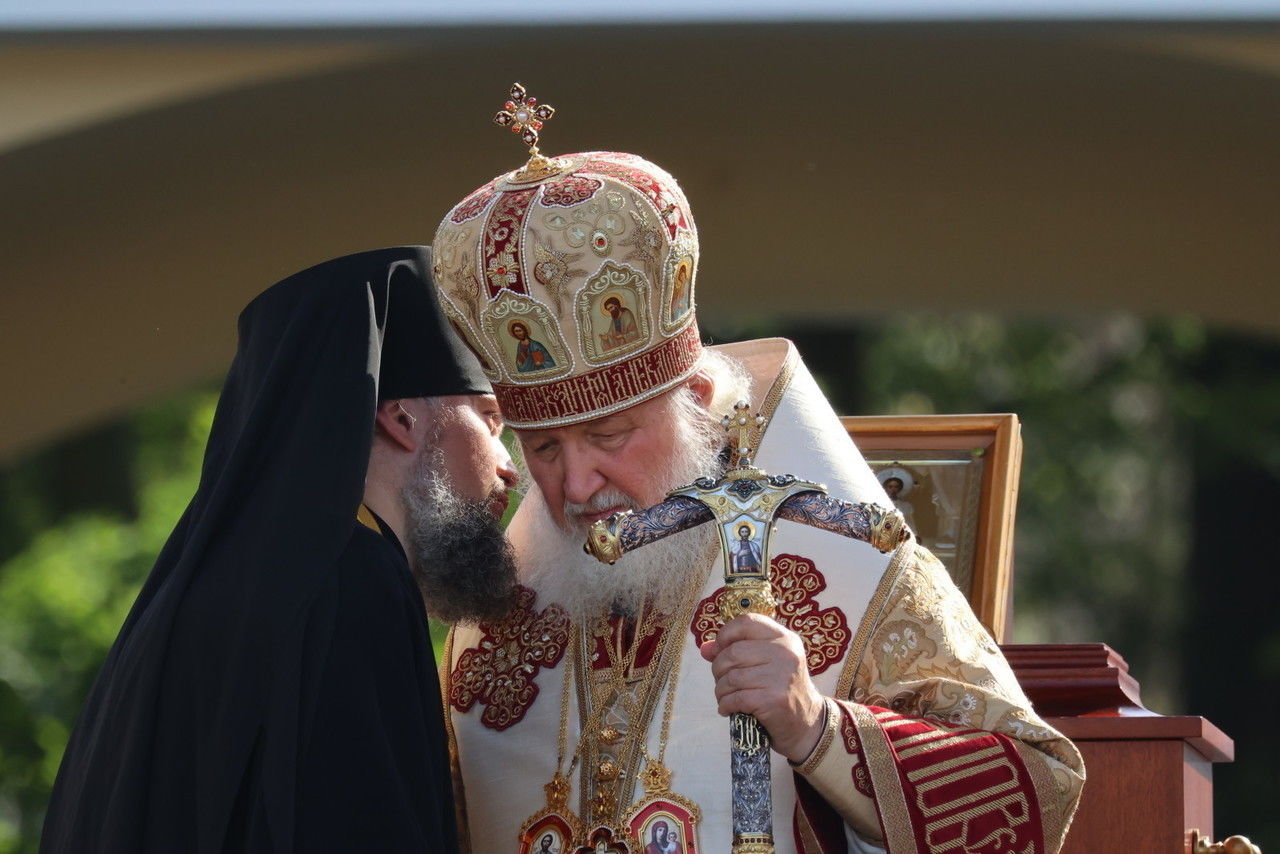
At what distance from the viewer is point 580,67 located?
8.00m

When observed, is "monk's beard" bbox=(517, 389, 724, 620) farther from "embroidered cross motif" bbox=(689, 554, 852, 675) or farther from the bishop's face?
"embroidered cross motif" bbox=(689, 554, 852, 675)

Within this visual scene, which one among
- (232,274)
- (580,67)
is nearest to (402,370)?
(580,67)

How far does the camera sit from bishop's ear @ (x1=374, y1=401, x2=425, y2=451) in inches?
188

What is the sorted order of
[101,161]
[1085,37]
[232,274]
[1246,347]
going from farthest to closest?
[1246,347], [232,274], [101,161], [1085,37]

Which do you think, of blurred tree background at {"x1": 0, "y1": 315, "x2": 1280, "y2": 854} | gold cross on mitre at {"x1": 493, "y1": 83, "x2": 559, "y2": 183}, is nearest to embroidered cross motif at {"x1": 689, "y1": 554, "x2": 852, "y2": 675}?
gold cross on mitre at {"x1": 493, "y1": 83, "x2": 559, "y2": 183}

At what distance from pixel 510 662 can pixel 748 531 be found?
145 cm

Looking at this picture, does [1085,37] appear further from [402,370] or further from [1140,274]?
[402,370]

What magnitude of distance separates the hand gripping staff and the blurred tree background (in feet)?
31.1

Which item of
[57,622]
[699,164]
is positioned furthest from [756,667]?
[57,622]

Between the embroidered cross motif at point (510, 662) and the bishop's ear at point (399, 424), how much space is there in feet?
1.72

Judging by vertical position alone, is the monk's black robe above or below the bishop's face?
below

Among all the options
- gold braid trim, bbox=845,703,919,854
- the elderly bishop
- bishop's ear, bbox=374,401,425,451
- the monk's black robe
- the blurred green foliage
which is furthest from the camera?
the blurred green foliage

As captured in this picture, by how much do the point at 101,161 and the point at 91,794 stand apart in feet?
14.7

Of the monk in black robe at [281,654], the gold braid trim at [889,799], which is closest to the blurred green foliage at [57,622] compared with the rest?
the monk in black robe at [281,654]
